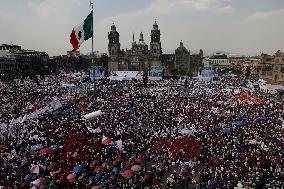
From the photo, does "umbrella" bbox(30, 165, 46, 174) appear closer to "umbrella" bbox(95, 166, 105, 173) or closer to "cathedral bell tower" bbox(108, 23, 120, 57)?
"umbrella" bbox(95, 166, 105, 173)

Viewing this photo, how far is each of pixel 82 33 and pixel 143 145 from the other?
9503 millimetres

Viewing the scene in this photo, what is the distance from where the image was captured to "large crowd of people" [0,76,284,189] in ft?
68.1

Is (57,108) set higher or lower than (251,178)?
higher

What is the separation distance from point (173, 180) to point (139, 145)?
18.5ft

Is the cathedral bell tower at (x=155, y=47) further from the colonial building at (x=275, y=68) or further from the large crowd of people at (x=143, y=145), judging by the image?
the large crowd of people at (x=143, y=145)

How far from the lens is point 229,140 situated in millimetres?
26984

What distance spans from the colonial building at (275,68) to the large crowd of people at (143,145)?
142 feet

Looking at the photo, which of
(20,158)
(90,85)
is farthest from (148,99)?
(20,158)

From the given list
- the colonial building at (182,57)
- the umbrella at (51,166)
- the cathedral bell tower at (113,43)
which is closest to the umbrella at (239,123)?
the umbrella at (51,166)

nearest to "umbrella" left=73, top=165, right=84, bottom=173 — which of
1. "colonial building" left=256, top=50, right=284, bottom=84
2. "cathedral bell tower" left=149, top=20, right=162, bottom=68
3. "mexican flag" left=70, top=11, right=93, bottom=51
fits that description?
"mexican flag" left=70, top=11, right=93, bottom=51

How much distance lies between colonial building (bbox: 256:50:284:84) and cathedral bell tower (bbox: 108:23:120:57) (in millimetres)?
35580

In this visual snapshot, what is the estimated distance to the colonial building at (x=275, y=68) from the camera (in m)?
81.9

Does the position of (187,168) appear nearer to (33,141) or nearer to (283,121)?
(33,141)

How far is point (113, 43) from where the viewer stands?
10719cm
